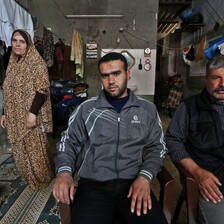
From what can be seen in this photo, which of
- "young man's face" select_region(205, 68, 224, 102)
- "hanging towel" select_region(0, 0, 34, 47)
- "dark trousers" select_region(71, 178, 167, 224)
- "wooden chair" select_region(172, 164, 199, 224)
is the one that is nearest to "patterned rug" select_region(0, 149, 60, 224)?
"dark trousers" select_region(71, 178, 167, 224)

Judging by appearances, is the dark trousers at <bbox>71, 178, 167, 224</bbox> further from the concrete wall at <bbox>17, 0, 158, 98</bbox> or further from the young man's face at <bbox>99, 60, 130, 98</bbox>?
the concrete wall at <bbox>17, 0, 158, 98</bbox>

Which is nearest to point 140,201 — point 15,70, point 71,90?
point 15,70

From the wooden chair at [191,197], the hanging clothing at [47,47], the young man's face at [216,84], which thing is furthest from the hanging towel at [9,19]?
the wooden chair at [191,197]

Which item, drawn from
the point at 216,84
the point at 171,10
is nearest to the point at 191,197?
the point at 216,84

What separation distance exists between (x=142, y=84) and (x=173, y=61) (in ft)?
9.12

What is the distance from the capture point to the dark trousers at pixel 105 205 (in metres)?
1.01

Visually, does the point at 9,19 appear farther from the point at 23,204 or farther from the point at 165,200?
the point at 165,200

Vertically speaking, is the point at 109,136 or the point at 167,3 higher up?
the point at 167,3

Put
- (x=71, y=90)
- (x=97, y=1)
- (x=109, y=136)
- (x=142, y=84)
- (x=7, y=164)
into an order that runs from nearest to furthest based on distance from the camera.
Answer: (x=109, y=136)
(x=7, y=164)
(x=71, y=90)
(x=97, y=1)
(x=142, y=84)

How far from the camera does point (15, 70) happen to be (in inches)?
75.6

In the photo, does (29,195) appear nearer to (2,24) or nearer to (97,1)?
(2,24)

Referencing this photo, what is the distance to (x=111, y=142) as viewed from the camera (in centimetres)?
124

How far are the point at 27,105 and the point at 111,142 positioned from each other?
3.37 ft

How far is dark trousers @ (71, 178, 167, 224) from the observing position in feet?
3.31
